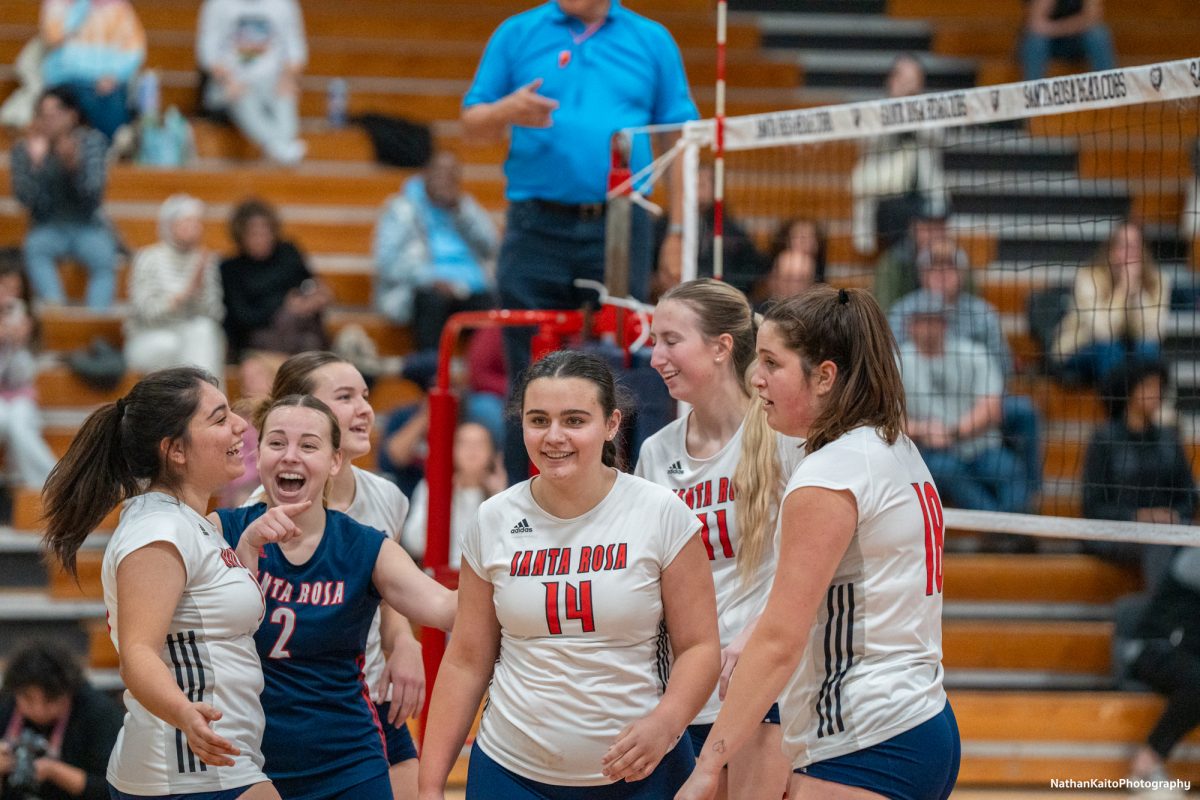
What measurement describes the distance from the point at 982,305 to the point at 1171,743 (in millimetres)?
2654

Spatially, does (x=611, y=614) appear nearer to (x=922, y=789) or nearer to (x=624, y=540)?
(x=624, y=540)

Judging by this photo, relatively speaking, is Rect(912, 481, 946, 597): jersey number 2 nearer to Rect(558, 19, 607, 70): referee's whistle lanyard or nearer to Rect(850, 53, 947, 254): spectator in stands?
Rect(558, 19, 607, 70): referee's whistle lanyard

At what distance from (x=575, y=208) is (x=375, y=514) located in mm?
1758

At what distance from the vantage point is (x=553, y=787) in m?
3.48

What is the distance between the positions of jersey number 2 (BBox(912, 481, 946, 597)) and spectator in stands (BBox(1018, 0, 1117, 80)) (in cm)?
921

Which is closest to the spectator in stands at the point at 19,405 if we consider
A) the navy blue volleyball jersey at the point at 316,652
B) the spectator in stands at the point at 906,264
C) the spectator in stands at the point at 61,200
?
the spectator in stands at the point at 61,200

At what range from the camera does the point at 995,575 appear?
8883mm

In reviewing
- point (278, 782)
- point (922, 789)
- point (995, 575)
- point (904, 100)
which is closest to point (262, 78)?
point (995, 575)

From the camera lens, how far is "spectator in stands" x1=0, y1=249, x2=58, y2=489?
9016 millimetres

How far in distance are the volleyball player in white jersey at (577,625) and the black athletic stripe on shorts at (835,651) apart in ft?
0.96

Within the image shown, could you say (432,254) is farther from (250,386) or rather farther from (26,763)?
(26,763)

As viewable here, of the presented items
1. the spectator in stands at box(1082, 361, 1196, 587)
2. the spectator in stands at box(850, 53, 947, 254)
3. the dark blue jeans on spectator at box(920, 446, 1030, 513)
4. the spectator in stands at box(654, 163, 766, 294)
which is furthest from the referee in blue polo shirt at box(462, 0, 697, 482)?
the spectator in stands at box(850, 53, 947, 254)

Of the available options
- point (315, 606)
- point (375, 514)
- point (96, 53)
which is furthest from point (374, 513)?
point (96, 53)

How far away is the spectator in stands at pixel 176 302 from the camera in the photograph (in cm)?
945
